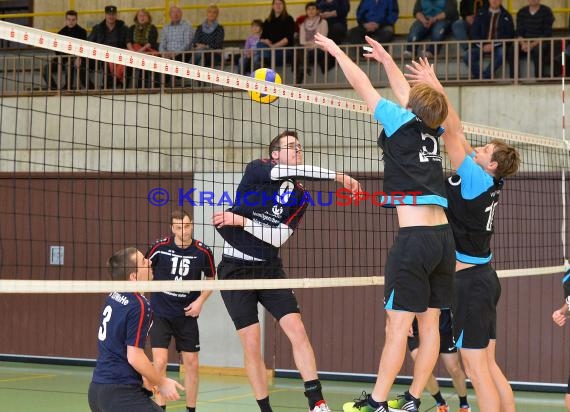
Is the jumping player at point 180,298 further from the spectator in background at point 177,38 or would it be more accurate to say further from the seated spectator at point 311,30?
the spectator in background at point 177,38

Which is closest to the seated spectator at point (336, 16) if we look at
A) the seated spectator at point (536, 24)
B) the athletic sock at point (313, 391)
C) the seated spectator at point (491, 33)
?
the seated spectator at point (491, 33)

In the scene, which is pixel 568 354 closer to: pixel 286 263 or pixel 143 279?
pixel 286 263

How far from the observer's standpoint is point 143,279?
657 centimetres

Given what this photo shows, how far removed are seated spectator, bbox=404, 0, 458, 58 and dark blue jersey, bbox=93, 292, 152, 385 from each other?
953 centimetres

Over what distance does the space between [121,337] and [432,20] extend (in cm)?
1032

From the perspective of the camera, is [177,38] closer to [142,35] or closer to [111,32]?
[142,35]

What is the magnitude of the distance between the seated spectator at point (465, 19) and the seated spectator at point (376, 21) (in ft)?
3.47

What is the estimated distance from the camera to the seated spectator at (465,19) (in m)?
14.7

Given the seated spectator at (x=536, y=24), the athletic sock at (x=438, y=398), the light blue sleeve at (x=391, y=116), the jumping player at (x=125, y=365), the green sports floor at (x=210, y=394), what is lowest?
the green sports floor at (x=210, y=394)

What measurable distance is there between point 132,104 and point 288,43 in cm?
298

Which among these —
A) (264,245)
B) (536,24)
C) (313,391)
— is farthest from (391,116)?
(536,24)

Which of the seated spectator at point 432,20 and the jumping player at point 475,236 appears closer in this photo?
the jumping player at point 475,236

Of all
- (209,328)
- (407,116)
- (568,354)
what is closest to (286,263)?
(209,328)

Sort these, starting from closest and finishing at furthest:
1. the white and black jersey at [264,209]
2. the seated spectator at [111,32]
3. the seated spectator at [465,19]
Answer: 1. the white and black jersey at [264,209]
2. the seated spectator at [465,19]
3. the seated spectator at [111,32]
